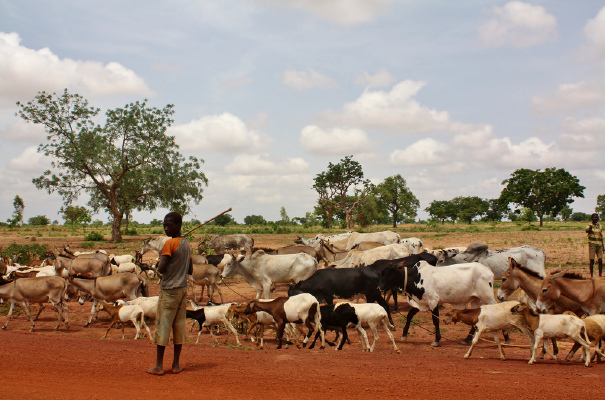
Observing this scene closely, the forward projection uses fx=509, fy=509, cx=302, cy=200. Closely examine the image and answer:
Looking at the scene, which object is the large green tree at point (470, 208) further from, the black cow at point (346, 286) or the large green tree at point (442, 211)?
the black cow at point (346, 286)

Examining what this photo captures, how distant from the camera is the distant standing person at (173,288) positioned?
24.8 feet

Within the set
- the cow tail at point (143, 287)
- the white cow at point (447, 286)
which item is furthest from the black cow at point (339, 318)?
the cow tail at point (143, 287)

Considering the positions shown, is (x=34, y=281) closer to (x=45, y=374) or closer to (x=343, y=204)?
(x=45, y=374)

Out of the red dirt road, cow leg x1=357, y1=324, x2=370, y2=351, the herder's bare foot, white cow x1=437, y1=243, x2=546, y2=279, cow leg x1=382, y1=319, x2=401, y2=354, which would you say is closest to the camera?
the red dirt road

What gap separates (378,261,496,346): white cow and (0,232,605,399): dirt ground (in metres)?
1.16

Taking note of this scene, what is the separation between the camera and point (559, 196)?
70000 mm

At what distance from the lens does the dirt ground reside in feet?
21.7

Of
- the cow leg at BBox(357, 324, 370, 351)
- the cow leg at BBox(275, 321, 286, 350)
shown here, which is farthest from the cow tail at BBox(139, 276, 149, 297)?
the cow leg at BBox(357, 324, 370, 351)

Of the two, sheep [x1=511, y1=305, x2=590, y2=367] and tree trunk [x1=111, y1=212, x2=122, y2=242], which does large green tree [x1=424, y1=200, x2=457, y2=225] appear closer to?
tree trunk [x1=111, y1=212, x2=122, y2=242]

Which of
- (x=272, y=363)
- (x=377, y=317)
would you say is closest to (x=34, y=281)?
(x=272, y=363)

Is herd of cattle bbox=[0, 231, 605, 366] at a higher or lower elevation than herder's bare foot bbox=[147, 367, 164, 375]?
higher

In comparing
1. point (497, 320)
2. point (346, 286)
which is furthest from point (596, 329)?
point (346, 286)

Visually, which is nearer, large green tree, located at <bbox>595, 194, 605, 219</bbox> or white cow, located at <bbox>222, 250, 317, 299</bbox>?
white cow, located at <bbox>222, 250, 317, 299</bbox>

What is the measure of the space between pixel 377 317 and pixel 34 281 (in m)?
8.85
